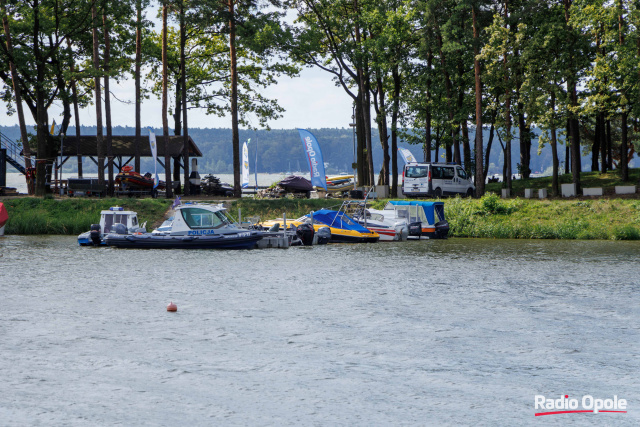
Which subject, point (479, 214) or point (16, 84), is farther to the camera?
point (16, 84)

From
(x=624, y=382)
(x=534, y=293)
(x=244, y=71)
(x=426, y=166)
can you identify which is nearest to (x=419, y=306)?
(x=534, y=293)

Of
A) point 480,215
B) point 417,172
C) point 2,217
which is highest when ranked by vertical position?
point 417,172

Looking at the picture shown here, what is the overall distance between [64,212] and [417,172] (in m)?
22.6

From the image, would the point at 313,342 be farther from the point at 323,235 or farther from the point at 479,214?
the point at 479,214

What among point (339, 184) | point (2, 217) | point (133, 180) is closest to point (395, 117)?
point (339, 184)

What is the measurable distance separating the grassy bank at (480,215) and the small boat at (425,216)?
165 centimetres

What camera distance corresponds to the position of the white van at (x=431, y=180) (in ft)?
155

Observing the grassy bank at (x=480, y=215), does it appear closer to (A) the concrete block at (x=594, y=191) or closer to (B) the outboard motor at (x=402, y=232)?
(A) the concrete block at (x=594, y=191)

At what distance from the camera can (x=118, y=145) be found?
56.0 metres

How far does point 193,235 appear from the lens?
109ft

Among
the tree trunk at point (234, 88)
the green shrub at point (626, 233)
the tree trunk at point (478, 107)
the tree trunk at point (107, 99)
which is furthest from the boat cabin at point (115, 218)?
the green shrub at point (626, 233)

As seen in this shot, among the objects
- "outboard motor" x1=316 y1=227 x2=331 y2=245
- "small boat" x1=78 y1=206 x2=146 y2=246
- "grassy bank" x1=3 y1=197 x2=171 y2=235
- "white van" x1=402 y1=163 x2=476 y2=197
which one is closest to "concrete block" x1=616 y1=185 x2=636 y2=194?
"white van" x1=402 y1=163 x2=476 y2=197

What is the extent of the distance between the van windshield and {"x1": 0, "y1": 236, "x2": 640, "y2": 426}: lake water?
21010 mm

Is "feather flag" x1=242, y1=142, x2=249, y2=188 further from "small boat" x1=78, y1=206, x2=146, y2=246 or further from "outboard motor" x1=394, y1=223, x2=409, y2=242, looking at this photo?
"small boat" x1=78, y1=206, x2=146, y2=246
